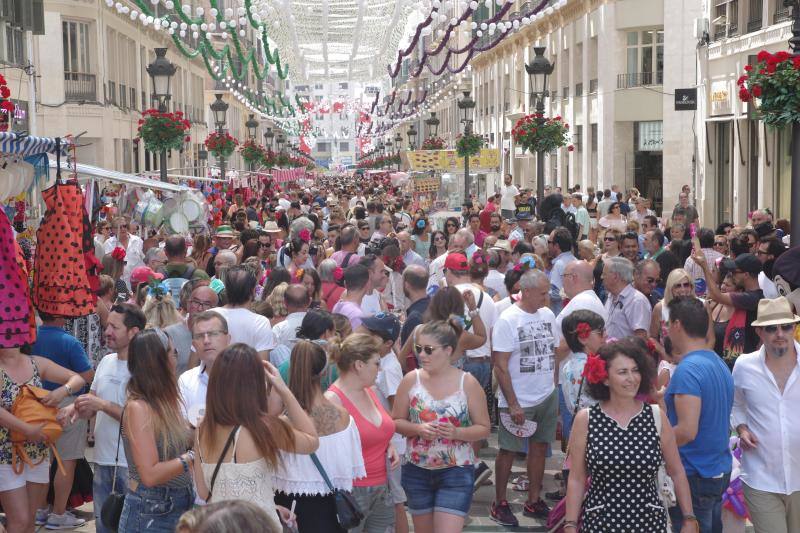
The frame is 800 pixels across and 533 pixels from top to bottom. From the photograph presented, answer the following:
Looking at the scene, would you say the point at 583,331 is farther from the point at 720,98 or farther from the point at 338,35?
the point at 338,35

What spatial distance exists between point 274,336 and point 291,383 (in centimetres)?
230

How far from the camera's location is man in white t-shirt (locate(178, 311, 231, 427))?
6062 millimetres

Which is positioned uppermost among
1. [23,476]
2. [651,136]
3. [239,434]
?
[651,136]

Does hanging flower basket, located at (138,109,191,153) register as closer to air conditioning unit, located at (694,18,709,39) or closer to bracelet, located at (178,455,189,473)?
air conditioning unit, located at (694,18,709,39)

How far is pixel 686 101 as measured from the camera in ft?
93.7

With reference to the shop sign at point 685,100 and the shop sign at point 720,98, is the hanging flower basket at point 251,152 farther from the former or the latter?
the shop sign at point 720,98

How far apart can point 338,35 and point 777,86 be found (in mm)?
31970

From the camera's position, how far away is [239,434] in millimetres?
4863

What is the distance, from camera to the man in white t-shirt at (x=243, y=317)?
299 inches

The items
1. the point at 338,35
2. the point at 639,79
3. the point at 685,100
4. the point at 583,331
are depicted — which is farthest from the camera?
the point at 338,35

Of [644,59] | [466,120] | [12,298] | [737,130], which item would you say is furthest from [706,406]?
[644,59]

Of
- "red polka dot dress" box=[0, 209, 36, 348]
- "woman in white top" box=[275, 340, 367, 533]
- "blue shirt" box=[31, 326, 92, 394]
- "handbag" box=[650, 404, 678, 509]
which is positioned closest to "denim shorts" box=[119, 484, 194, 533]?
"woman in white top" box=[275, 340, 367, 533]

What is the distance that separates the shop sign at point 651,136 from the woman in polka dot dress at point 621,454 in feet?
101

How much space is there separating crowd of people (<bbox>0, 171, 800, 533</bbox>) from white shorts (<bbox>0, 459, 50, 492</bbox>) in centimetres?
1
